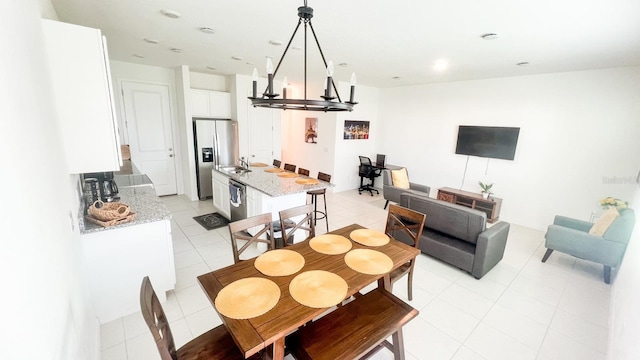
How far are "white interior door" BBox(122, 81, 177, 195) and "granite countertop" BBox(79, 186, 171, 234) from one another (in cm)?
249

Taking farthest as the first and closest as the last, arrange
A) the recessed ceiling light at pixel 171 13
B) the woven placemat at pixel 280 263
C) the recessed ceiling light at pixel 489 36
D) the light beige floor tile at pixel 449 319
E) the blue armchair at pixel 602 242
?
the blue armchair at pixel 602 242 < the recessed ceiling light at pixel 489 36 < the recessed ceiling light at pixel 171 13 < the light beige floor tile at pixel 449 319 < the woven placemat at pixel 280 263

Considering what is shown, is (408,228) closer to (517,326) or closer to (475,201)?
(517,326)

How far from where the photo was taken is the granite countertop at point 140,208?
6.98ft

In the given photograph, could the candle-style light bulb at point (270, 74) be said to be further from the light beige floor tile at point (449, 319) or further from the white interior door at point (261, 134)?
the white interior door at point (261, 134)

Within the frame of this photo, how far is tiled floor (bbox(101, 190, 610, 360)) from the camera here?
83.2 inches

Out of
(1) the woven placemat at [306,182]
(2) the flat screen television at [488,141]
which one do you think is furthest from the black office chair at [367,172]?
(1) the woven placemat at [306,182]

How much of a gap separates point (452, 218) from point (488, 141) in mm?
2861

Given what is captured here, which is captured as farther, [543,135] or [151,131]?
[151,131]

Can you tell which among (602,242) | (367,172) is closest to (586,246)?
(602,242)

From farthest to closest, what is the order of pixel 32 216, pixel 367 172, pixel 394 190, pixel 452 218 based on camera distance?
pixel 367 172 → pixel 394 190 → pixel 452 218 → pixel 32 216

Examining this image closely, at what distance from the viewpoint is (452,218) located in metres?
3.19

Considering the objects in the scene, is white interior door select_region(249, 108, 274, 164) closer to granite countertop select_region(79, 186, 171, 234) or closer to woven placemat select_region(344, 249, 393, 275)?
granite countertop select_region(79, 186, 171, 234)

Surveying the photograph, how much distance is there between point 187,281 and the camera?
284 cm

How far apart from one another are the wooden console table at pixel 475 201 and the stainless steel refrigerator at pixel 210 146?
4.66 meters
